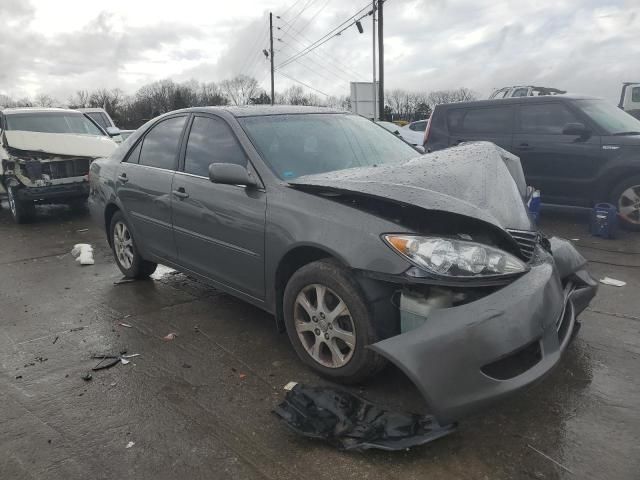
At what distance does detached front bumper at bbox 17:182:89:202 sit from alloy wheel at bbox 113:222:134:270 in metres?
4.05

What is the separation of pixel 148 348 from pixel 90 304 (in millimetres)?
1346

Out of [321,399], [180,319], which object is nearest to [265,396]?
[321,399]

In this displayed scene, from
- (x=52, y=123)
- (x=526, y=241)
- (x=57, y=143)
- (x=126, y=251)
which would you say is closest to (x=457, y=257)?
(x=526, y=241)

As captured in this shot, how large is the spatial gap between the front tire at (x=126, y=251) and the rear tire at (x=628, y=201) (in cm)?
612

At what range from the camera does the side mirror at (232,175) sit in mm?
3324

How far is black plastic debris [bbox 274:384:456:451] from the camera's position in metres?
2.46

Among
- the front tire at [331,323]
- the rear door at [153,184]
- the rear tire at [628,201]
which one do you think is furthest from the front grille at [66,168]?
the rear tire at [628,201]

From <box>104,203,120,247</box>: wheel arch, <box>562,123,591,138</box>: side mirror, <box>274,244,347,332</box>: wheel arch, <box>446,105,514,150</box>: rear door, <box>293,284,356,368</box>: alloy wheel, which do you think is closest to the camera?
<box>293,284,356,368</box>: alloy wheel

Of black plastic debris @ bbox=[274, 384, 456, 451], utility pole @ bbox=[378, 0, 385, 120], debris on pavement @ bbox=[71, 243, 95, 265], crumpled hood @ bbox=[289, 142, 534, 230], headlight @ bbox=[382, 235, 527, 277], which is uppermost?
utility pole @ bbox=[378, 0, 385, 120]

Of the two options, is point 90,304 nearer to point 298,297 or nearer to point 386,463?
point 298,297

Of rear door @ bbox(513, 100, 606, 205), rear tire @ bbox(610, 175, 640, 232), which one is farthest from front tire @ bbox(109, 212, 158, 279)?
rear tire @ bbox(610, 175, 640, 232)

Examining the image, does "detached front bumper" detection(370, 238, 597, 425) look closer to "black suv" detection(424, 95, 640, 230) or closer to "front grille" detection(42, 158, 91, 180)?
"black suv" detection(424, 95, 640, 230)

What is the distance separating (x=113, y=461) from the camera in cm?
246

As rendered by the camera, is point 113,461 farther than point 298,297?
No
